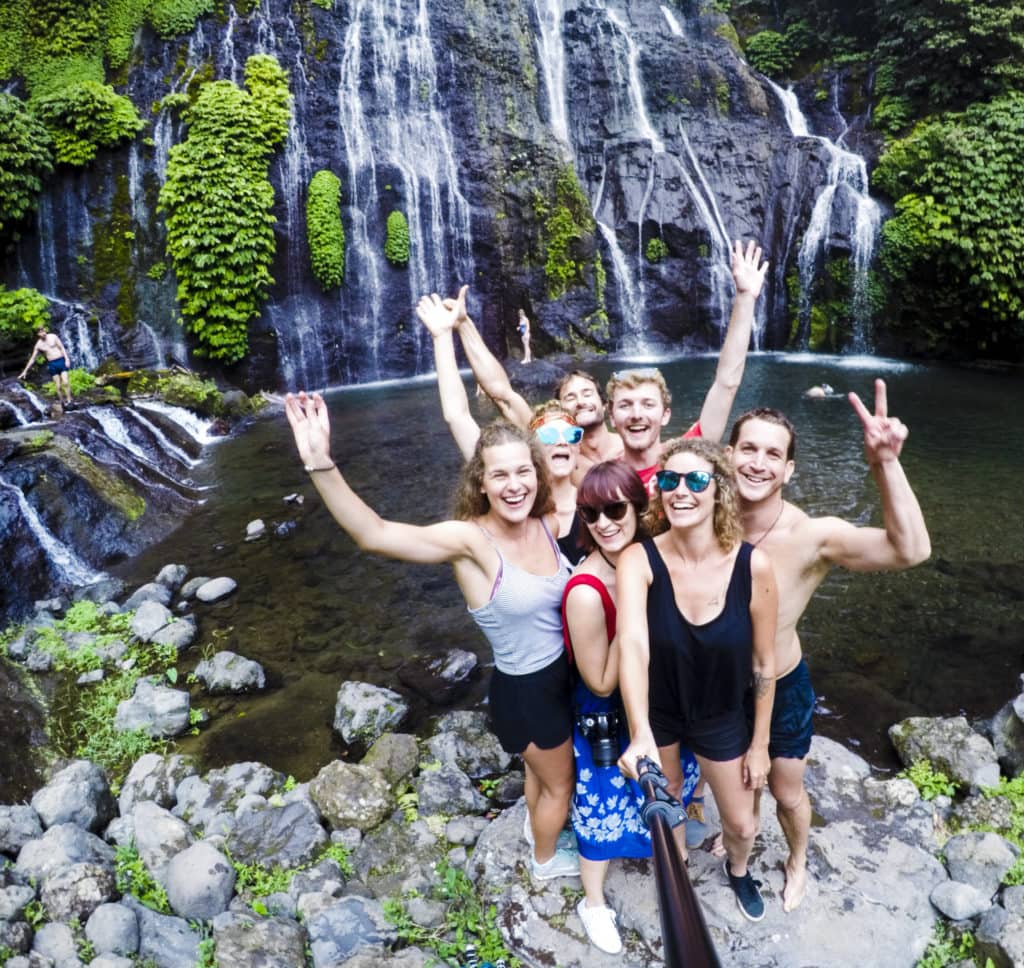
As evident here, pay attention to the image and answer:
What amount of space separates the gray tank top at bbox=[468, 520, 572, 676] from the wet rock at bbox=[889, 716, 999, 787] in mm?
2945

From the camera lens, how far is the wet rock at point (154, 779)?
443 cm

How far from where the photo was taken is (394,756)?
14.7 feet

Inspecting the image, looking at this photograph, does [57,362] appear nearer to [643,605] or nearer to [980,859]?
[643,605]

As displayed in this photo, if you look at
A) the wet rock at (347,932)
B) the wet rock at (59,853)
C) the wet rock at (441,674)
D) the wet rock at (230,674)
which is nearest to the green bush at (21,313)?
the wet rock at (230,674)

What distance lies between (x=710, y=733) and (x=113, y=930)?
112 inches

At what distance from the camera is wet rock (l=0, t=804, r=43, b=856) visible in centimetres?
383

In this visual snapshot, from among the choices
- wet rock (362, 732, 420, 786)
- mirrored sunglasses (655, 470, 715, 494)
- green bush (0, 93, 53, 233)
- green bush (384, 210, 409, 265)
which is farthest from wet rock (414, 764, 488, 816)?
green bush (0, 93, 53, 233)

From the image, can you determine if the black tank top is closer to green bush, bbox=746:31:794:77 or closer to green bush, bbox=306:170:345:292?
green bush, bbox=306:170:345:292

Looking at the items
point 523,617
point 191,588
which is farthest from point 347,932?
point 191,588

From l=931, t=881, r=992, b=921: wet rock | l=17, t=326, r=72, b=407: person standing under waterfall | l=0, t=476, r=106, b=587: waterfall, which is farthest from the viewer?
l=17, t=326, r=72, b=407: person standing under waterfall

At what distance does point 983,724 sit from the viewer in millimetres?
4617

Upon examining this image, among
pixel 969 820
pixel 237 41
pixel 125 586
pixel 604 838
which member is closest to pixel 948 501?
pixel 969 820

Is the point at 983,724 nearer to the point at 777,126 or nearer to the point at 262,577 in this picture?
the point at 262,577

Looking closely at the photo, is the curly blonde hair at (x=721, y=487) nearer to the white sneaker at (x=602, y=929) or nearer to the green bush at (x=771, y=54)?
the white sneaker at (x=602, y=929)
